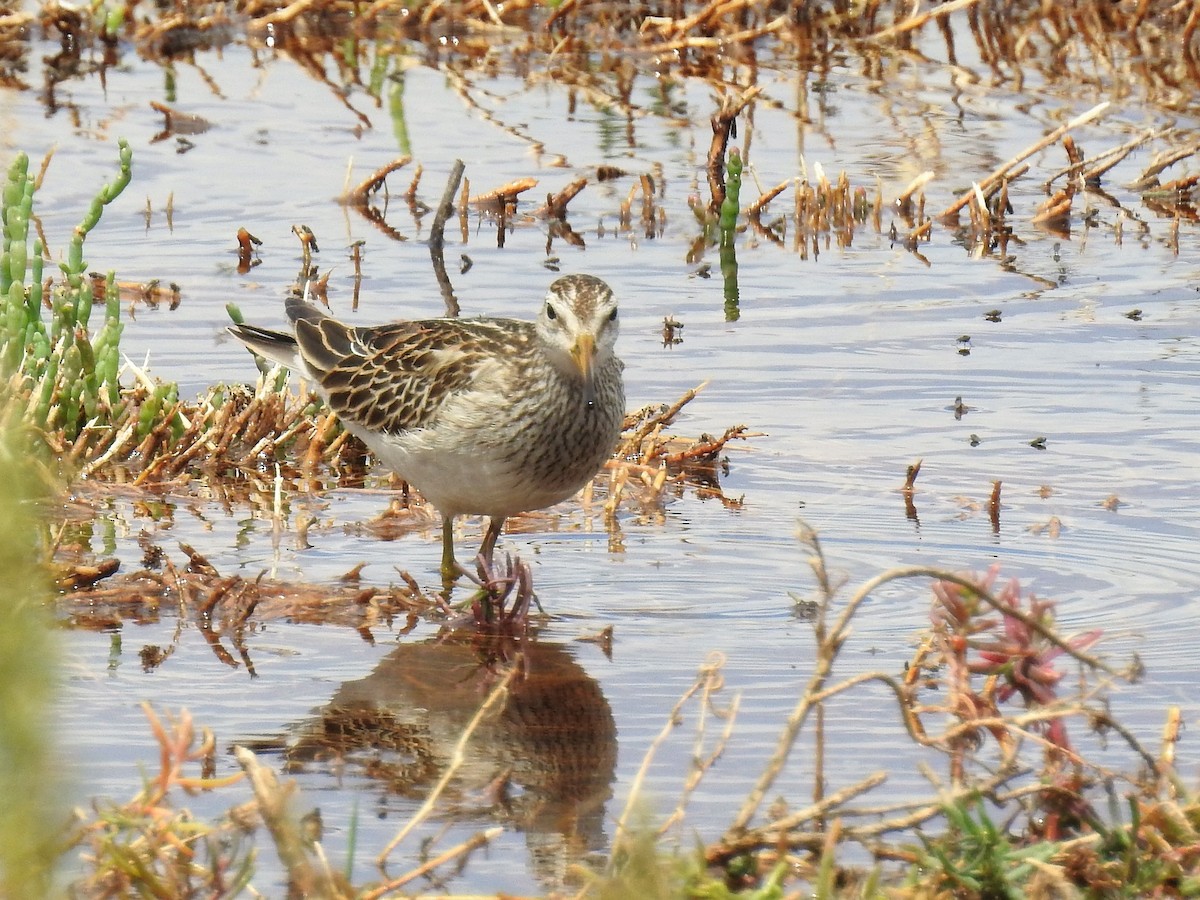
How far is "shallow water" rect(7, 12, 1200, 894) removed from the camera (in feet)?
19.7

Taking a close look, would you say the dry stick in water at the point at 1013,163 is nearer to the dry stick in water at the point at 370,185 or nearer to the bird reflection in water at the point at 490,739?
the dry stick in water at the point at 370,185

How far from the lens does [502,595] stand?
6.74m

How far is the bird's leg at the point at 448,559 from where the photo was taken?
7.48m

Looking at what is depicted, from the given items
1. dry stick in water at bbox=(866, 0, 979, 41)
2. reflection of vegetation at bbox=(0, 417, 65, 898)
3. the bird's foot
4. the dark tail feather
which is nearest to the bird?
the bird's foot

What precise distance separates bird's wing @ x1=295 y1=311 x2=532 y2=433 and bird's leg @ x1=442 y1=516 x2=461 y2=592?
41cm

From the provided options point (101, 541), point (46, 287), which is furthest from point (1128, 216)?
point (101, 541)

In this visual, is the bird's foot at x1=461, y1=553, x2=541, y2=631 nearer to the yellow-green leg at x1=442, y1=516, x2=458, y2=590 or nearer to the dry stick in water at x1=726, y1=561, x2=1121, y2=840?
the yellow-green leg at x1=442, y1=516, x2=458, y2=590

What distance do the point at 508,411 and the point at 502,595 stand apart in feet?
2.40

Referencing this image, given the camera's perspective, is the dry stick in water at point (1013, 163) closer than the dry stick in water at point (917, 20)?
Yes

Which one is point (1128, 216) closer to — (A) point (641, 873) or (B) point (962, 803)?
(B) point (962, 803)

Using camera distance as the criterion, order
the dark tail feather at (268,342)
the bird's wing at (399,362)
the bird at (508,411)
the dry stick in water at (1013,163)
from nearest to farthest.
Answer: the bird at (508,411) → the bird's wing at (399,362) → the dark tail feather at (268,342) → the dry stick in water at (1013,163)

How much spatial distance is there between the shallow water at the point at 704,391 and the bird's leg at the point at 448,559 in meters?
0.22

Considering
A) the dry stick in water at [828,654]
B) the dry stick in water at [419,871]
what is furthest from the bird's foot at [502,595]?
the dry stick in water at [828,654]

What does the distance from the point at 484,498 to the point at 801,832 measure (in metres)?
2.74
